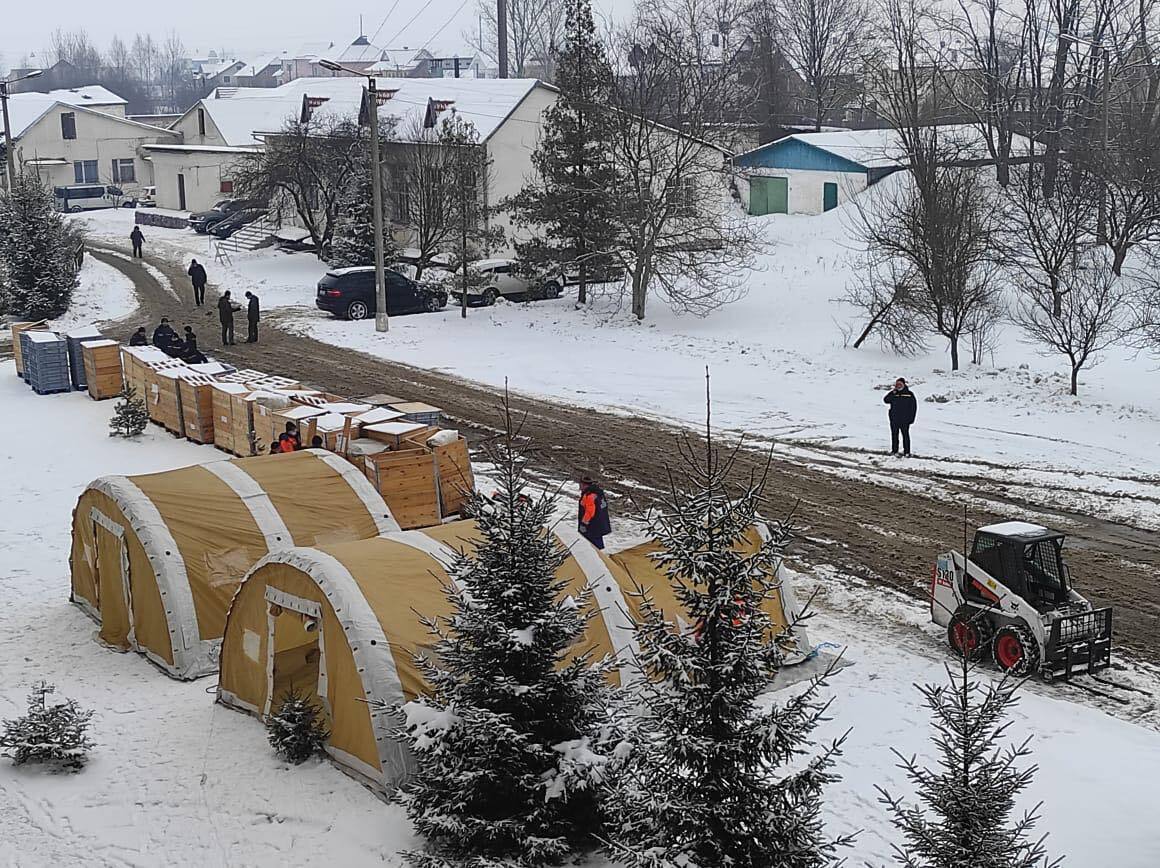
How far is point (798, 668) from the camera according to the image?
40.8ft

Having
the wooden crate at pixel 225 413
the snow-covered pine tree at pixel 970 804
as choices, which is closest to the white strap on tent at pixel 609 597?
the snow-covered pine tree at pixel 970 804

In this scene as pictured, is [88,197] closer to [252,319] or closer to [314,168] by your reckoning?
[314,168]

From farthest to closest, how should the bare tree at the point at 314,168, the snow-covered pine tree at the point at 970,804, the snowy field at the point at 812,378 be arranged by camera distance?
the bare tree at the point at 314,168 → the snowy field at the point at 812,378 → the snow-covered pine tree at the point at 970,804

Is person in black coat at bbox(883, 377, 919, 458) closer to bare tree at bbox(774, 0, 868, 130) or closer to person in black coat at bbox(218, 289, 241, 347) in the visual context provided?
person in black coat at bbox(218, 289, 241, 347)

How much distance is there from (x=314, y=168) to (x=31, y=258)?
1241 centimetres

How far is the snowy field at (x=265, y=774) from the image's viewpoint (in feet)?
29.2

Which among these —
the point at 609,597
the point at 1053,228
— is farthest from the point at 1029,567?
→ the point at 1053,228

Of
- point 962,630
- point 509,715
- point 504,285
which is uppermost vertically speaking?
point 504,285

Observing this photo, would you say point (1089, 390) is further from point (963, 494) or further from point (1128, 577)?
point (1128, 577)

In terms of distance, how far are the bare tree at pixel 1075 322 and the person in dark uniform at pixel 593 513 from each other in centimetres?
1254

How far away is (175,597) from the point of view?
12227mm

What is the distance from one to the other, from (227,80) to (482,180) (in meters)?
159

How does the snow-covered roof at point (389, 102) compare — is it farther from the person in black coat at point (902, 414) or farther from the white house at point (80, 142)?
the person in black coat at point (902, 414)

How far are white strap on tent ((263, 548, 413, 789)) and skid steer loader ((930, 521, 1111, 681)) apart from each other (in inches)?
212
